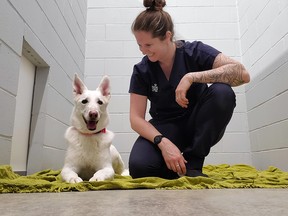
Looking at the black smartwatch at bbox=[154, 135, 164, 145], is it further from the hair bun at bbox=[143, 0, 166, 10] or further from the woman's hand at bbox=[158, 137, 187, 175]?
the hair bun at bbox=[143, 0, 166, 10]

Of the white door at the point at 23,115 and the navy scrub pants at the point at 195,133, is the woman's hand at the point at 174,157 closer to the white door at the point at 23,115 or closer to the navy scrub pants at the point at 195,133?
the navy scrub pants at the point at 195,133

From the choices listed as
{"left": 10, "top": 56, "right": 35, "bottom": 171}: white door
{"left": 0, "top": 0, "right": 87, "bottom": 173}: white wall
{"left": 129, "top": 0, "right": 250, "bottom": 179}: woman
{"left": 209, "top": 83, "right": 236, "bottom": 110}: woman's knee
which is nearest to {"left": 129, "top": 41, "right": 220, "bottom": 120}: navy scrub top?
{"left": 129, "top": 0, "right": 250, "bottom": 179}: woman

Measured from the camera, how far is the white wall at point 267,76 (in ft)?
6.84

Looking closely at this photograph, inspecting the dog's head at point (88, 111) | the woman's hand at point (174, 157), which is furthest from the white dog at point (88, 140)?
the woman's hand at point (174, 157)

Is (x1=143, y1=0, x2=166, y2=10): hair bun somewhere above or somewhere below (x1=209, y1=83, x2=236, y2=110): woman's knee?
above

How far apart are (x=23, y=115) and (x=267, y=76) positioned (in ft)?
6.28

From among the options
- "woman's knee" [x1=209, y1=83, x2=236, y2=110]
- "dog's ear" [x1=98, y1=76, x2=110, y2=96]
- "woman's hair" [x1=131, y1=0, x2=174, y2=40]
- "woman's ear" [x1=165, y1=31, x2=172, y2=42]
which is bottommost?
"woman's knee" [x1=209, y1=83, x2=236, y2=110]

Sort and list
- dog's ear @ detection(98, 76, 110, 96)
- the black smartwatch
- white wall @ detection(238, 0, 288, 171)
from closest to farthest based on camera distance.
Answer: the black smartwatch → dog's ear @ detection(98, 76, 110, 96) → white wall @ detection(238, 0, 288, 171)

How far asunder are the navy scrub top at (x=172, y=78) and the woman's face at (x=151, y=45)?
0.28 ft

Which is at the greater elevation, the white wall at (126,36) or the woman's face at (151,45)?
the white wall at (126,36)

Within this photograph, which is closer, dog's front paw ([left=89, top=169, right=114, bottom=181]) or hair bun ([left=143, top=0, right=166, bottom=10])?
dog's front paw ([left=89, top=169, right=114, bottom=181])

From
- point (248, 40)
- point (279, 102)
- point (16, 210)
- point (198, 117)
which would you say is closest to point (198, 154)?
point (198, 117)

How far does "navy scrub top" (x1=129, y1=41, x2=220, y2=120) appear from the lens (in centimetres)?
142

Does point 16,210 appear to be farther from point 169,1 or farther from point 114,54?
point 169,1
